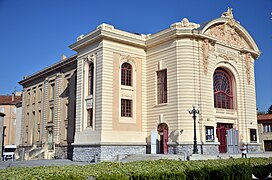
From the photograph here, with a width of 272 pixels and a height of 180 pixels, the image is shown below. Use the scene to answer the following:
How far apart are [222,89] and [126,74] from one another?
31.0 feet

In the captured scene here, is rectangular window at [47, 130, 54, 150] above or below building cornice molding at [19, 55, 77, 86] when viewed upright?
below

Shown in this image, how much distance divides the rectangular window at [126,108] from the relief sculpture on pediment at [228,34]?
970 centimetres

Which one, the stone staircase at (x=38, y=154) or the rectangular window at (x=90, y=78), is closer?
the rectangular window at (x=90, y=78)

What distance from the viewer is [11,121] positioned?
67.2 m

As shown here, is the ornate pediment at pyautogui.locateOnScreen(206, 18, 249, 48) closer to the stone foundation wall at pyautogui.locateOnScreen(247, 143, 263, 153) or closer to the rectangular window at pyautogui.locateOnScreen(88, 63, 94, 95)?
the stone foundation wall at pyautogui.locateOnScreen(247, 143, 263, 153)

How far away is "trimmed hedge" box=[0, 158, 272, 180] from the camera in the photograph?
29.2ft

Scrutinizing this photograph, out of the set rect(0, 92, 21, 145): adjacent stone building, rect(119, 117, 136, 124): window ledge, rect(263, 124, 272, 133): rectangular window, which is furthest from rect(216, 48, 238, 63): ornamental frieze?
rect(0, 92, 21, 145): adjacent stone building

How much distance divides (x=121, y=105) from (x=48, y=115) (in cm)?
1657

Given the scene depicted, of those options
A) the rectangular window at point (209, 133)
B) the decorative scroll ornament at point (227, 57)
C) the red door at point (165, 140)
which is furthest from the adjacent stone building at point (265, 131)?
the red door at point (165, 140)

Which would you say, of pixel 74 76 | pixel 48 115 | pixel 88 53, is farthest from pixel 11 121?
pixel 88 53

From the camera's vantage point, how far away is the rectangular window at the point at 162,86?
29897mm

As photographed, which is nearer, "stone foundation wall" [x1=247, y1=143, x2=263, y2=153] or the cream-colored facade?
the cream-colored facade

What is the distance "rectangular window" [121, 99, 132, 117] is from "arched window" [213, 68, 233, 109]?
796cm

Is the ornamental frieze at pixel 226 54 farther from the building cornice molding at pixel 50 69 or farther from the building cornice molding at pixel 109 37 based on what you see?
the building cornice molding at pixel 50 69
